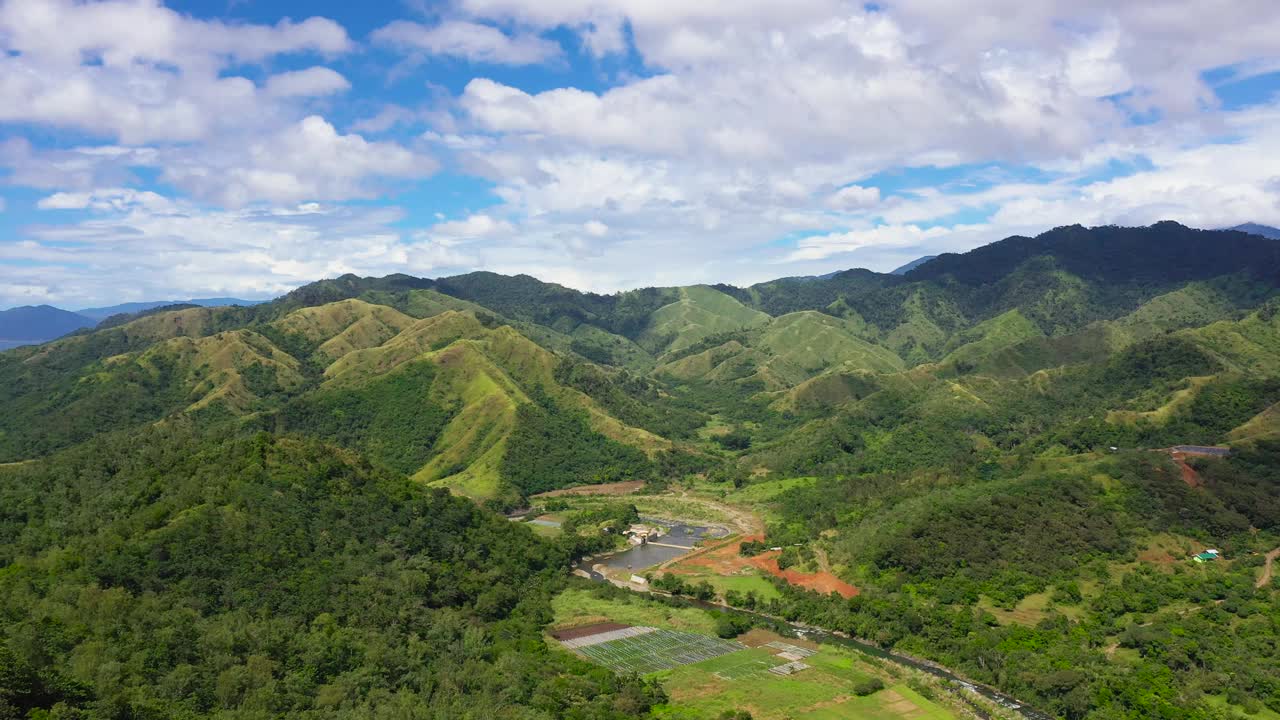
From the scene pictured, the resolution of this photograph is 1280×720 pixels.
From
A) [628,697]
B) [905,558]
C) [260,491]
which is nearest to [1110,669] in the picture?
[905,558]

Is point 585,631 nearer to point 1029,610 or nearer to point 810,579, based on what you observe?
point 810,579

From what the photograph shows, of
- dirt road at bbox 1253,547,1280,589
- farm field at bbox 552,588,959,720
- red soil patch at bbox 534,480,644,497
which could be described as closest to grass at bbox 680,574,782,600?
farm field at bbox 552,588,959,720

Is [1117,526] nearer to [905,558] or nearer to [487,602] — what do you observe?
[905,558]

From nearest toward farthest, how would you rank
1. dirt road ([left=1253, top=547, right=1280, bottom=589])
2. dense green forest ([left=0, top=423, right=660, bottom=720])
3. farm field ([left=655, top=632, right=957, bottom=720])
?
1. dense green forest ([left=0, top=423, right=660, bottom=720])
2. farm field ([left=655, top=632, right=957, bottom=720])
3. dirt road ([left=1253, top=547, right=1280, bottom=589])

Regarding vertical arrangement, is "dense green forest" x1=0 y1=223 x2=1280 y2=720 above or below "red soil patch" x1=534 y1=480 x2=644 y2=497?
above

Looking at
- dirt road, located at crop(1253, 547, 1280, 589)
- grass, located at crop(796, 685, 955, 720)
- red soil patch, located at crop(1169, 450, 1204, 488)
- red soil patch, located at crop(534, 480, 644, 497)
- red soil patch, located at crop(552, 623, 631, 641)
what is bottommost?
grass, located at crop(796, 685, 955, 720)

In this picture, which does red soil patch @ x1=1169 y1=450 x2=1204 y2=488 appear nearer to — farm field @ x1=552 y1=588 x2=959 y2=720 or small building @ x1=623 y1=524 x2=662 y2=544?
farm field @ x1=552 y1=588 x2=959 y2=720
